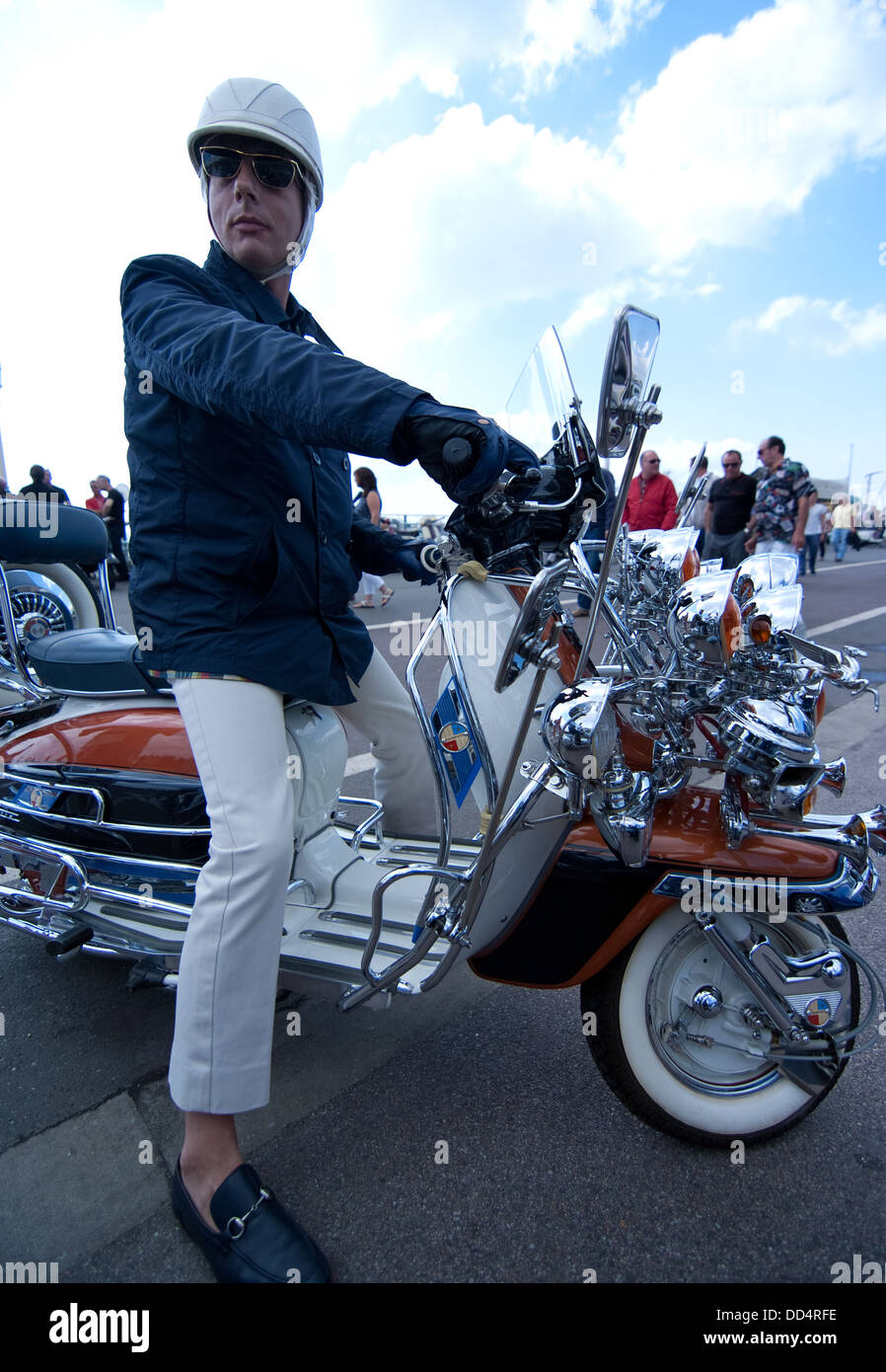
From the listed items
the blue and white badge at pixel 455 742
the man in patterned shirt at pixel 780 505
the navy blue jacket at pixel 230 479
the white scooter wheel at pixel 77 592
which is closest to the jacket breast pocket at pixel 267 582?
the navy blue jacket at pixel 230 479

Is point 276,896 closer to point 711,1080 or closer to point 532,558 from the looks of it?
point 532,558

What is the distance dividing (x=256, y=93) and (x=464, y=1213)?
7.29 ft

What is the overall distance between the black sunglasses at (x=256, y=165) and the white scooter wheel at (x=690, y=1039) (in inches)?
65.5

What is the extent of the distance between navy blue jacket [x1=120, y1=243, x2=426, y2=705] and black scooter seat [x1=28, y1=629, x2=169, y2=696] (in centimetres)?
43

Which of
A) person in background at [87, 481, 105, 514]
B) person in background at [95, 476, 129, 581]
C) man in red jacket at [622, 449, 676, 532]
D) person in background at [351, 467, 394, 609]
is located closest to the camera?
man in red jacket at [622, 449, 676, 532]

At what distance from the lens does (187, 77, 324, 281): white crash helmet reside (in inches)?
56.2

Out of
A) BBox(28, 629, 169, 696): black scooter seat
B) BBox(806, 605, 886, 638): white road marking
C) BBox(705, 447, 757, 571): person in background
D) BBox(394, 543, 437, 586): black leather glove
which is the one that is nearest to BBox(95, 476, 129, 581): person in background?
BBox(705, 447, 757, 571): person in background

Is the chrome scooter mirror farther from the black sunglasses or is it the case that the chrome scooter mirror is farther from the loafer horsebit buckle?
the loafer horsebit buckle

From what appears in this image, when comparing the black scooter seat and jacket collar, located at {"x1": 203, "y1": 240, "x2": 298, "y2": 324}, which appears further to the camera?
the black scooter seat

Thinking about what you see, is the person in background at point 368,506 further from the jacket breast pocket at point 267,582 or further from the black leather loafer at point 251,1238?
the black leather loafer at point 251,1238
